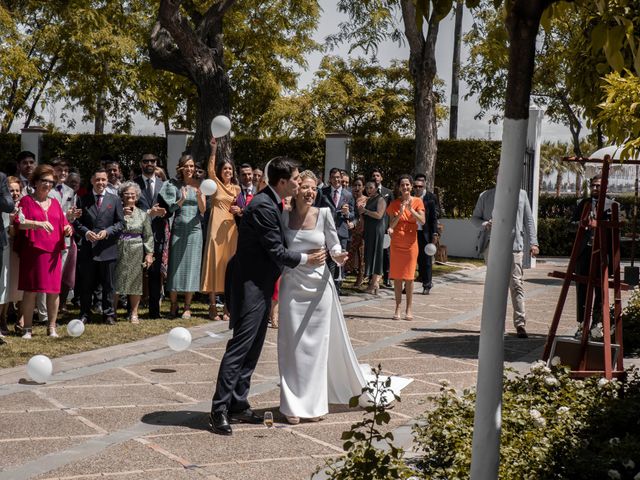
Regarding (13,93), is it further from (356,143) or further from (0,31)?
(356,143)

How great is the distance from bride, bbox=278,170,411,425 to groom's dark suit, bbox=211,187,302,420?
0.22 meters

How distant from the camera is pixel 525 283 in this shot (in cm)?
2039

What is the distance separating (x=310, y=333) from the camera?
764cm

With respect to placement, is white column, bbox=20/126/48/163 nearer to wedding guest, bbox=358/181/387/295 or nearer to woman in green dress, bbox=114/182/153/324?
wedding guest, bbox=358/181/387/295

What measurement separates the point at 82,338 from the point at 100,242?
1.62 metres

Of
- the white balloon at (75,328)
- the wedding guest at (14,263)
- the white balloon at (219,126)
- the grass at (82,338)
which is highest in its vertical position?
the white balloon at (219,126)

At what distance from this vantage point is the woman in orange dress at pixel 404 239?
13.6m

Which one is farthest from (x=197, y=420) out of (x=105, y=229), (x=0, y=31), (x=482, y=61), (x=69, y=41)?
(x=482, y=61)

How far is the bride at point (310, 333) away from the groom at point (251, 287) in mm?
192

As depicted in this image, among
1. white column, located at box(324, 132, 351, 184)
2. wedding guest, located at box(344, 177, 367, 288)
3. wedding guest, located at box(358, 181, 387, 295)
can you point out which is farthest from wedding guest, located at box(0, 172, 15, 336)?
white column, located at box(324, 132, 351, 184)

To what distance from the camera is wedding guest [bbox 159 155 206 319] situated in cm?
1282

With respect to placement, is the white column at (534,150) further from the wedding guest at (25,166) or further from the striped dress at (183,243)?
the wedding guest at (25,166)

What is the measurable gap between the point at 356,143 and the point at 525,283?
25.8 ft

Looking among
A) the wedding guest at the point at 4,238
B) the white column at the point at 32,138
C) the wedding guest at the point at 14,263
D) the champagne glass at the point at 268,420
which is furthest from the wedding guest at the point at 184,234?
the white column at the point at 32,138
